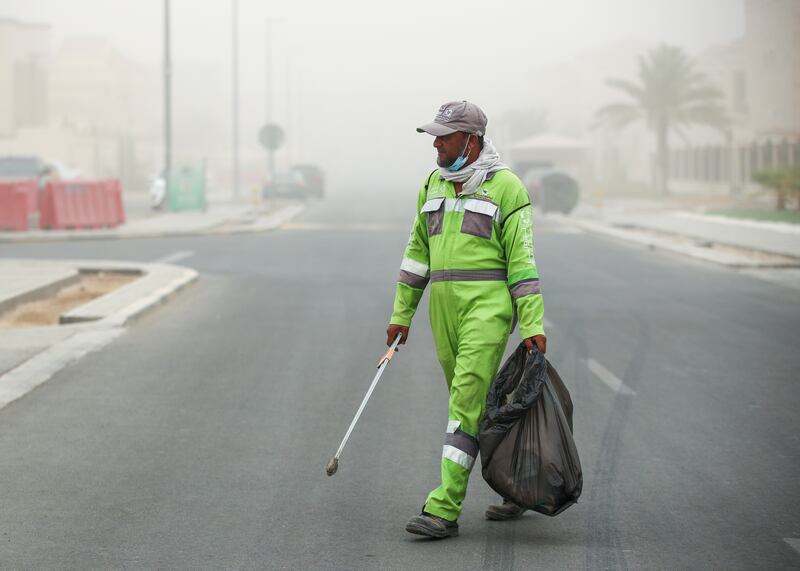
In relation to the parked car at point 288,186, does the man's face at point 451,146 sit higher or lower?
lower

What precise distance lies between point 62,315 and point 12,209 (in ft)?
55.5

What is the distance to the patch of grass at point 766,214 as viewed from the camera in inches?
1332

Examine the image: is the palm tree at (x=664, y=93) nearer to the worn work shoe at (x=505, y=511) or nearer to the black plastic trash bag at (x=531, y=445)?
the worn work shoe at (x=505, y=511)

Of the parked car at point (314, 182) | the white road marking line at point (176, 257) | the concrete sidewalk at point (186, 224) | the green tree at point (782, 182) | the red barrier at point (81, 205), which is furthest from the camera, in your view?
the parked car at point (314, 182)

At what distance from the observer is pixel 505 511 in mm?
6289

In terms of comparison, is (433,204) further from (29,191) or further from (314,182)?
(314,182)

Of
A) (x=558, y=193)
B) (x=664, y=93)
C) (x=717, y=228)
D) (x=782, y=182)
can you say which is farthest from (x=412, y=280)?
(x=664, y=93)

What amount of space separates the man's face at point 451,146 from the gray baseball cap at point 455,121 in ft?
0.14

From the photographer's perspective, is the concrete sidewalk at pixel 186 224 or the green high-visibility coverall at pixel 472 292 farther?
the concrete sidewalk at pixel 186 224

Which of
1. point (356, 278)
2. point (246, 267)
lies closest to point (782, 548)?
point (356, 278)

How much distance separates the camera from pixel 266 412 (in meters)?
9.12

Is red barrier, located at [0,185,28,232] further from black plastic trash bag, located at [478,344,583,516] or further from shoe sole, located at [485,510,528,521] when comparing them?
black plastic trash bag, located at [478,344,583,516]

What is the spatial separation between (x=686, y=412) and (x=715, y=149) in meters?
54.0

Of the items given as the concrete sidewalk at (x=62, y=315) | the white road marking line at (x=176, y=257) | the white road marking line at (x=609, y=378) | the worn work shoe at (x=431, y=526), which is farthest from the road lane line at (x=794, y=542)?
the white road marking line at (x=176, y=257)
